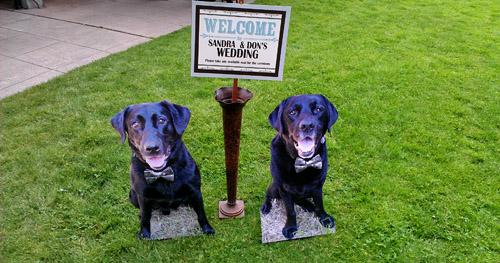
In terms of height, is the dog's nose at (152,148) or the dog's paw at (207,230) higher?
the dog's nose at (152,148)

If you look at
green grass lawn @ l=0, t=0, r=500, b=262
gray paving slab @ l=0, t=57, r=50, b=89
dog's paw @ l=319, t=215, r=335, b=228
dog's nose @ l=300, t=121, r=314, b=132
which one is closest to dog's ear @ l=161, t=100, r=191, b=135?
dog's nose @ l=300, t=121, r=314, b=132

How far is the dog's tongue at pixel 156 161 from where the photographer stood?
250cm

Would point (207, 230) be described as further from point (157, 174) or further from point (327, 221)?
point (327, 221)

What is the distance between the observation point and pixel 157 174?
259 centimetres

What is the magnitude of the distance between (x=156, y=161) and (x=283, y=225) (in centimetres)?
144

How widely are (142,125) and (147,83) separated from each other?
12.7 feet

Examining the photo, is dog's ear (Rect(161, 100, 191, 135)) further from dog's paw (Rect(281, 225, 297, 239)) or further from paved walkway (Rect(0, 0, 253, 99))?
paved walkway (Rect(0, 0, 253, 99))

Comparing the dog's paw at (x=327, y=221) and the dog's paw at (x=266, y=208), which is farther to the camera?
the dog's paw at (x=266, y=208)

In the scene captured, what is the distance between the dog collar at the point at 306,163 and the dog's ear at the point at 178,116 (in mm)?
889

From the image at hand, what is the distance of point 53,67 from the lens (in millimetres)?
6699

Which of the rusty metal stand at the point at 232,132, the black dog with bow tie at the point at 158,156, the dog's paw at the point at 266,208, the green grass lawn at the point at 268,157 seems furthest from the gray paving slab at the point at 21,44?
the dog's paw at the point at 266,208

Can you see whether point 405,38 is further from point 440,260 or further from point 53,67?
point 53,67

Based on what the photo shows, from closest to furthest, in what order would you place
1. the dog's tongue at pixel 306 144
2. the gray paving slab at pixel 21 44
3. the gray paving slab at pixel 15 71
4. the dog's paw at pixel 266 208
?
the dog's tongue at pixel 306 144 → the dog's paw at pixel 266 208 → the gray paving slab at pixel 15 71 → the gray paving slab at pixel 21 44

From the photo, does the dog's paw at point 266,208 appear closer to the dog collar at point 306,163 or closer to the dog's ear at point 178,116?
the dog collar at point 306,163
